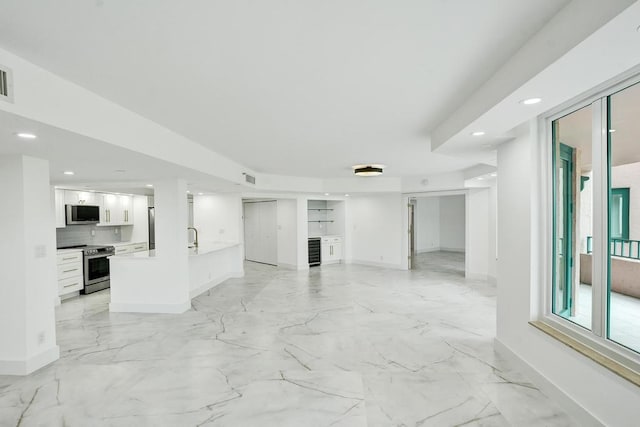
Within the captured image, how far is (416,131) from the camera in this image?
12.1 feet

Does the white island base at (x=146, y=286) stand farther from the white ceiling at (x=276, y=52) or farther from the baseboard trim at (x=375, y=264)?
the baseboard trim at (x=375, y=264)

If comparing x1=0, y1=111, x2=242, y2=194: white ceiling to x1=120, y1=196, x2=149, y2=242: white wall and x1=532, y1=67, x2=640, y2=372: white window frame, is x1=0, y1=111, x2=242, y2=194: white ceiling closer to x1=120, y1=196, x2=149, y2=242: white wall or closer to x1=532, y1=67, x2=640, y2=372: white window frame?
x1=120, y1=196, x2=149, y2=242: white wall

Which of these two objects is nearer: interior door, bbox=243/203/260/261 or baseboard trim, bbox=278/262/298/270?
baseboard trim, bbox=278/262/298/270

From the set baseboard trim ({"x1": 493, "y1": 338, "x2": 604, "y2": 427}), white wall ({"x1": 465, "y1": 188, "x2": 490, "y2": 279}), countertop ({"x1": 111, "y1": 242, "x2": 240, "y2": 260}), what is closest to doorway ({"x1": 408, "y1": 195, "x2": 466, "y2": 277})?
white wall ({"x1": 465, "y1": 188, "x2": 490, "y2": 279})

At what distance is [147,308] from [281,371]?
3024 millimetres

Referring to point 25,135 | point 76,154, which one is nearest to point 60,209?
point 76,154

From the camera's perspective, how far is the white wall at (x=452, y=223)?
12.1 meters

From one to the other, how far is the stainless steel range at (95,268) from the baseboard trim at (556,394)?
7.04 m

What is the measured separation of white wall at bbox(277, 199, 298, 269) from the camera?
29.0 ft

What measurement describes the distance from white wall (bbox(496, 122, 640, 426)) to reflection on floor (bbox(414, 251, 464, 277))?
16.1 ft

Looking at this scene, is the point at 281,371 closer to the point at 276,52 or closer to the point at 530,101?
the point at 276,52

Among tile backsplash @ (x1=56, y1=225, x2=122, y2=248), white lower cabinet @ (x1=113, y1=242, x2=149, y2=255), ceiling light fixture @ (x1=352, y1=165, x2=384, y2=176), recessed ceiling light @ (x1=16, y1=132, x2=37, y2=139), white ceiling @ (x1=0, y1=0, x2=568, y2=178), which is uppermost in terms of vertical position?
white ceiling @ (x1=0, y1=0, x2=568, y2=178)

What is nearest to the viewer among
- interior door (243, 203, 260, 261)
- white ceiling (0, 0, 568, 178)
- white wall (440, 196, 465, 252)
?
white ceiling (0, 0, 568, 178)

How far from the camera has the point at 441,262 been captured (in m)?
9.83
